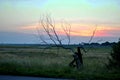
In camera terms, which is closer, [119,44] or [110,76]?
[110,76]

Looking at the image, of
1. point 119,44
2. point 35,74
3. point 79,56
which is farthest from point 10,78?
point 119,44

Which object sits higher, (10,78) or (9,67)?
(10,78)

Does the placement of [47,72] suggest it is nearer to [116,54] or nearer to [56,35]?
[56,35]

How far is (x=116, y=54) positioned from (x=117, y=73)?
7.49 ft

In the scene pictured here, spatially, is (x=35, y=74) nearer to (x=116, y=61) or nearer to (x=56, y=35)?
(x=56, y=35)

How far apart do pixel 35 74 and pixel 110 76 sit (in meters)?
4.37

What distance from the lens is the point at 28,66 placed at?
2011 cm

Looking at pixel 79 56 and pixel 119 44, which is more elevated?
pixel 119 44

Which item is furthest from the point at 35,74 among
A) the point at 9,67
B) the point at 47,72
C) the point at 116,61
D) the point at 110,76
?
the point at 116,61

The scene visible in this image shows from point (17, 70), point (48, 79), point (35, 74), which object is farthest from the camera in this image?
point (17, 70)

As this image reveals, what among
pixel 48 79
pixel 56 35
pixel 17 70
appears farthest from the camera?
pixel 56 35

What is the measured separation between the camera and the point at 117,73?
16.8m

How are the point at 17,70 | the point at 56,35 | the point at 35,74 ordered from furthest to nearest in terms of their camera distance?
the point at 56,35
the point at 17,70
the point at 35,74

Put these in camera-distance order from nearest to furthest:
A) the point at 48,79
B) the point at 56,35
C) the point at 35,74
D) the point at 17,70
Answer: the point at 48,79 → the point at 35,74 → the point at 17,70 → the point at 56,35
